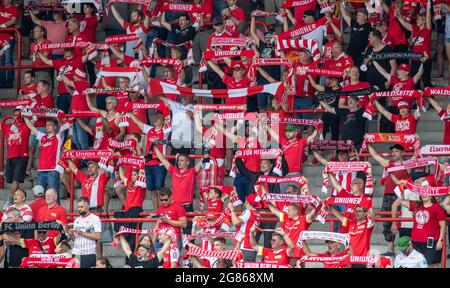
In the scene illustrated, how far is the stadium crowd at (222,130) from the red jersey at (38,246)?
0.9 inches

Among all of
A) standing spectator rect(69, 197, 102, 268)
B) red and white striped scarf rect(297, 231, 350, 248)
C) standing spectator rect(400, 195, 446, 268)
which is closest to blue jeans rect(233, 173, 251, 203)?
standing spectator rect(69, 197, 102, 268)

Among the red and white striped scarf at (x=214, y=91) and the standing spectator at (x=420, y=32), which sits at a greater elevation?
the standing spectator at (x=420, y=32)

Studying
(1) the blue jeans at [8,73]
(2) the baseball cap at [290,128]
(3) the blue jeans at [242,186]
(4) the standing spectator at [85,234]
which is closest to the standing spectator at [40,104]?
(1) the blue jeans at [8,73]

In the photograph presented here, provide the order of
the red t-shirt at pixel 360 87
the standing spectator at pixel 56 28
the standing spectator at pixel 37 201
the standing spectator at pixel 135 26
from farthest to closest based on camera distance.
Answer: the standing spectator at pixel 56 28, the standing spectator at pixel 135 26, the red t-shirt at pixel 360 87, the standing spectator at pixel 37 201

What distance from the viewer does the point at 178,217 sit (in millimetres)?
24031

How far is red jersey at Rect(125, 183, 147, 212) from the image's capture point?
25.1 metres

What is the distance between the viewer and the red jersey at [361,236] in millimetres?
22922

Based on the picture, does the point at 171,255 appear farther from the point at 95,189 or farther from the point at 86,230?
the point at 95,189

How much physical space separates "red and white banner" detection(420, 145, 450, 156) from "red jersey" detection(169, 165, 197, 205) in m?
3.23

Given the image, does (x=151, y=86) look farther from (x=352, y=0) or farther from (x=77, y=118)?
(x=352, y=0)

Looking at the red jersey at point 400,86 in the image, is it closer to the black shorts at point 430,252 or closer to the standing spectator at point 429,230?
the standing spectator at point 429,230

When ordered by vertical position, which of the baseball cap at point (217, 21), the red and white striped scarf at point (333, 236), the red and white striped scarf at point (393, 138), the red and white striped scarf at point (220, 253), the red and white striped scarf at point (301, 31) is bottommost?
A: the red and white striped scarf at point (220, 253)

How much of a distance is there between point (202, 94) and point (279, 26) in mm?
3011

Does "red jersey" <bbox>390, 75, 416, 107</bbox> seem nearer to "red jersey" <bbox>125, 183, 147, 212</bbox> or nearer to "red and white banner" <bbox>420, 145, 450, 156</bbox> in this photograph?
"red and white banner" <bbox>420, 145, 450, 156</bbox>
